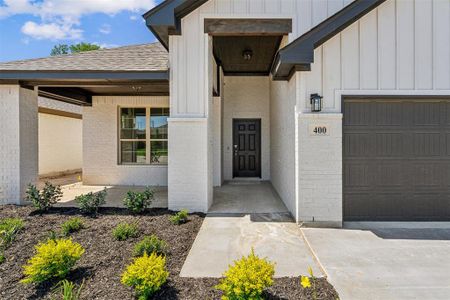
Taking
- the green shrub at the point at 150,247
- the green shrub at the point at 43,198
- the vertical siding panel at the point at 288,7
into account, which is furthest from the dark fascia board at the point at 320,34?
the green shrub at the point at 43,198

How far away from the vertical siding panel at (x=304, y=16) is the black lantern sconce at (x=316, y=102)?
1.68m

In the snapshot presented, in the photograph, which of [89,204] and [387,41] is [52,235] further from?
[387,41]

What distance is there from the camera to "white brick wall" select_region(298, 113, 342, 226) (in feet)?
17.3

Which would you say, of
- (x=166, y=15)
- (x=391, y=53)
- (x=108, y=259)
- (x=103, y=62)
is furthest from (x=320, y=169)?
(x=103, y=62)

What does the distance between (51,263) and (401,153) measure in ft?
20.0

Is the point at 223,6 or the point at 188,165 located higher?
the point at 223,6

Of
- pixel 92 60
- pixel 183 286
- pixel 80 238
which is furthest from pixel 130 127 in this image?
pixel 183 286

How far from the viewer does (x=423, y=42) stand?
17.2 ft

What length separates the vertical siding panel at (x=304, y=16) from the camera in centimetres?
591

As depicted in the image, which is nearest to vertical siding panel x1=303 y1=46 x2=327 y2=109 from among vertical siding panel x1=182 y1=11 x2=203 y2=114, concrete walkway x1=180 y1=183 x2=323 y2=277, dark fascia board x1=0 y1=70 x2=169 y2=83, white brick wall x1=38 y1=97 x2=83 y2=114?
vertical siding panel x1=182 y1=11 x2=203 y2=114

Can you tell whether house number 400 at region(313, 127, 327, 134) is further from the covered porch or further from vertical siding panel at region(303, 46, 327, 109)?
the covered porch

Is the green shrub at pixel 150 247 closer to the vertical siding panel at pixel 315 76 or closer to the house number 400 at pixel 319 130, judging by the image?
the house number 400 at pixel 319 130

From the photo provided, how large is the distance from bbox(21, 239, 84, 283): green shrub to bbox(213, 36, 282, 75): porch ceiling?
6.00 meters

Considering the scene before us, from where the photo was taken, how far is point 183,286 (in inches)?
123
